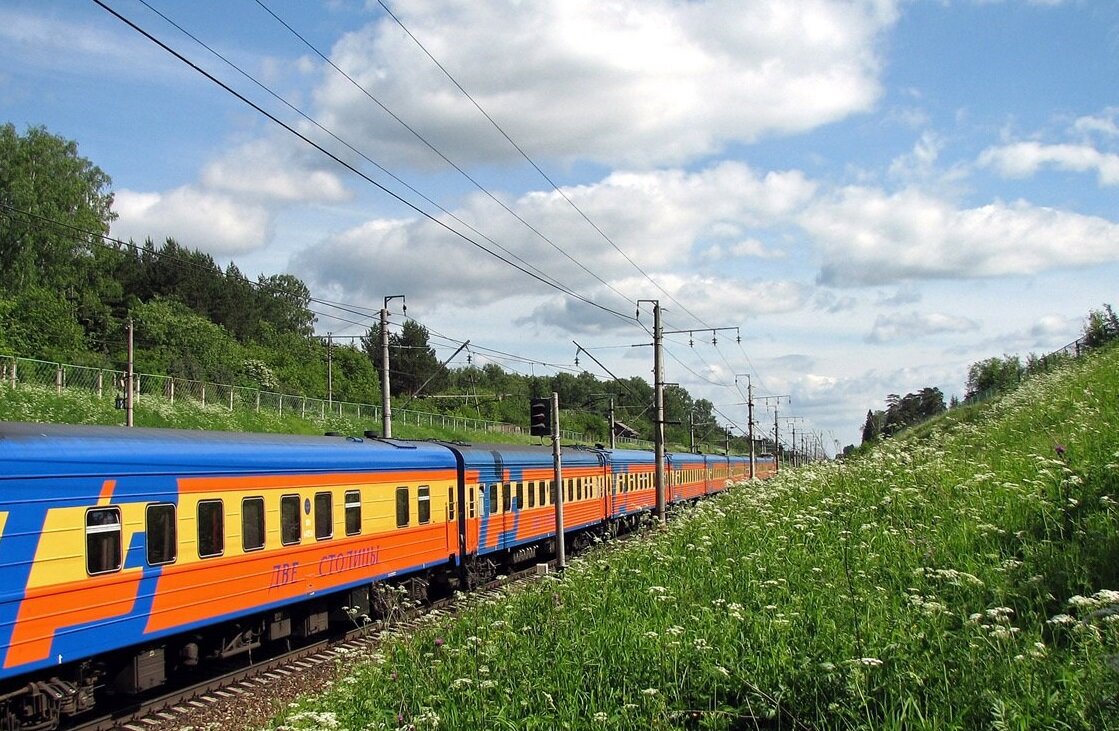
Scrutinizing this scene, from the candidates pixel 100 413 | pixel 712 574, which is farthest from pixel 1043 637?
pixel 100 413

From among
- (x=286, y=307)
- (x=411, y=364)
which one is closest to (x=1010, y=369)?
(x=411, y=364)

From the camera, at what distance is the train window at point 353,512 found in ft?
48.2

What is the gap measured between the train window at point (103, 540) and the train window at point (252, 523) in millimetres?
2165

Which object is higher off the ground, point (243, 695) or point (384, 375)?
point (384, 375)

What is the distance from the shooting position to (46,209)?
57.9 m

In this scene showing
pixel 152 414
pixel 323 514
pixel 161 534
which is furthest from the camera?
pixel 152 414

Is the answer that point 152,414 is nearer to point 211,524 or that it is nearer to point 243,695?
point 211,524

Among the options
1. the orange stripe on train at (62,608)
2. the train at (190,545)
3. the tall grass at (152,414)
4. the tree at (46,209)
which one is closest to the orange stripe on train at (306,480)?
the train at (190,545)

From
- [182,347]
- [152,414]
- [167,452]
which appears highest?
[182,347]

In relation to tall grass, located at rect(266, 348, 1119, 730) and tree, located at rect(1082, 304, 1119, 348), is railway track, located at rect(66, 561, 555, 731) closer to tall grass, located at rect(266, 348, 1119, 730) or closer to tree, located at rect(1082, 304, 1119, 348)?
tall grass, located at rect(266, 348, 1119, 730)

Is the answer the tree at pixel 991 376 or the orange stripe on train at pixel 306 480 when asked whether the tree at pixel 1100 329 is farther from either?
the orange stripe on train at pixel 306 480

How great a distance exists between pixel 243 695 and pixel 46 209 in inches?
2151

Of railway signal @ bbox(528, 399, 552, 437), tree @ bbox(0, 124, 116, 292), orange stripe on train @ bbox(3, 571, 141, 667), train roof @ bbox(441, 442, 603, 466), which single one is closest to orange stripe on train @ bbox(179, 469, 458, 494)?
train roof @ bbox(441, 442, 603, 466)

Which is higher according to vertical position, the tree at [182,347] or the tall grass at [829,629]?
the tree at [182,347]
